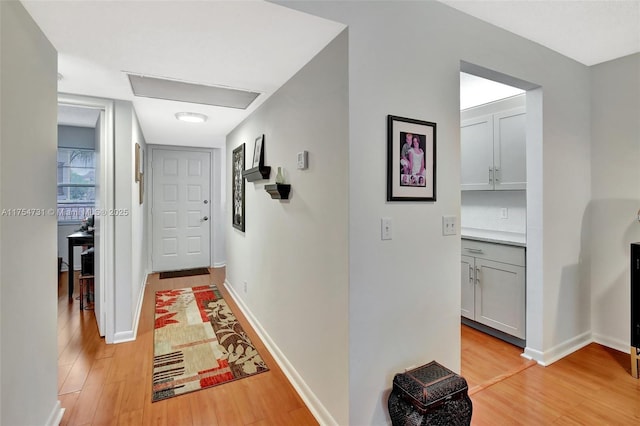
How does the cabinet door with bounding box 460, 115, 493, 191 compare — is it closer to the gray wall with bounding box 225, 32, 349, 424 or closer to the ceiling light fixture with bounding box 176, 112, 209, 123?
the gray wall with bounding box 225, 32, 349, 424

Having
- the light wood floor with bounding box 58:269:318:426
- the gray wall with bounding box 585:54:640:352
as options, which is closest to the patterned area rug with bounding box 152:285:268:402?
the light wood floor with bounding box 58:269:318:426

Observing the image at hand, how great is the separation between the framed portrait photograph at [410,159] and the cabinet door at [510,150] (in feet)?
5.04

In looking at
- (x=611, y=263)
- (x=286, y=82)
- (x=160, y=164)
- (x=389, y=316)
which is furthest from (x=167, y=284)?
(x=611, y=263)

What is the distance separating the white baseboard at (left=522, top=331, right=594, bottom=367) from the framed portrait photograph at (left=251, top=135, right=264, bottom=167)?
2740 mm

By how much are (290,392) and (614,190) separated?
10.2 ft

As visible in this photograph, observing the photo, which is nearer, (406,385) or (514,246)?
(406,385)

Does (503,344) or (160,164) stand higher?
(160,164)

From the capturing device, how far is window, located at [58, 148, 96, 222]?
5414 millimetres

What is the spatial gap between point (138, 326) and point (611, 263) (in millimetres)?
4436

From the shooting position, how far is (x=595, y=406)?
2008mm

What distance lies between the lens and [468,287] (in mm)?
3109

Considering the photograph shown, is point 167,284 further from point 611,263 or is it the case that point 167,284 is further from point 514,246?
point 611,263

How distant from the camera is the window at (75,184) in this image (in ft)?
17.8

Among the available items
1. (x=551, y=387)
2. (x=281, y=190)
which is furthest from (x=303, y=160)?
(x=551, y=387)
